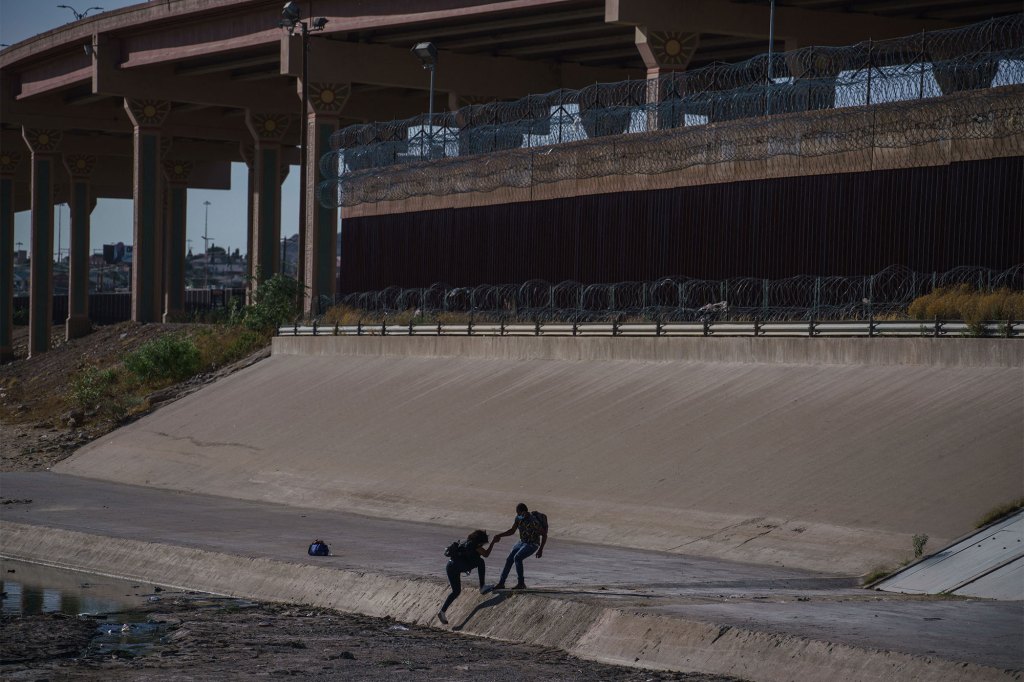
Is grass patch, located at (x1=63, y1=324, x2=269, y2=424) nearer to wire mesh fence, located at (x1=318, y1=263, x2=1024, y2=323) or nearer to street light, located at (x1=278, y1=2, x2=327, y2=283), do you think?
street light, located at (x1=278, y1=2, x2=327, y2=283)

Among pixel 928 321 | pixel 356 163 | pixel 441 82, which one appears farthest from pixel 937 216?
pixel 441 82

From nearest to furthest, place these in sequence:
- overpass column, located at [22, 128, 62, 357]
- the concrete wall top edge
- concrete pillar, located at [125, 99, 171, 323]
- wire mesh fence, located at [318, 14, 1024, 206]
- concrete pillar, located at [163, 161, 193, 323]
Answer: the concrete wall top edge < wire mesh fence, located at [318, 14, 1024, 206] < concrete pillar, located at [125, 99, 171, 323] < overpass column, located at [22, 128, 62, 357] < concrete pillar, located at [163, 161, 193, 323]

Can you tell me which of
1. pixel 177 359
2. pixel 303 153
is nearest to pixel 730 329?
pixel 177 359

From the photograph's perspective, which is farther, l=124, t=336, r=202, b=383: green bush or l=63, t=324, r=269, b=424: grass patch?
l=124, t=336, r=202, b=383: green bush

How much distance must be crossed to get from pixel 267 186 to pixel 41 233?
47.0 ft

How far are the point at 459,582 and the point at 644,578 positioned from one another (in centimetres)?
280

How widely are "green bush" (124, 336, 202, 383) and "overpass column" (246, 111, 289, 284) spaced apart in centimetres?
1390

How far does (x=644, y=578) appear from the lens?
19.7 metres

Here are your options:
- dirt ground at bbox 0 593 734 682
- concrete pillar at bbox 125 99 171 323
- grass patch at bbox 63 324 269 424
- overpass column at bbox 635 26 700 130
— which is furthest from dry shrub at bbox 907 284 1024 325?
concrete pillar at bbox 125 99 171 323

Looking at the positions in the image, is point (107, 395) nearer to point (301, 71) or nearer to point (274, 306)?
point (274, 306)

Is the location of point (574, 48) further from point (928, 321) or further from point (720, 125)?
point (928, 321)

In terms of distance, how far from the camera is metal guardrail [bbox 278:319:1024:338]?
25.7 meters

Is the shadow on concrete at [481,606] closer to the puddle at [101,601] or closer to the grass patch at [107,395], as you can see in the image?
the puddle at [101,601]

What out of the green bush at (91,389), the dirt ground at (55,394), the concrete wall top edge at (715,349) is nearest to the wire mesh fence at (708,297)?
the concrete wall top edge at (715,349)
